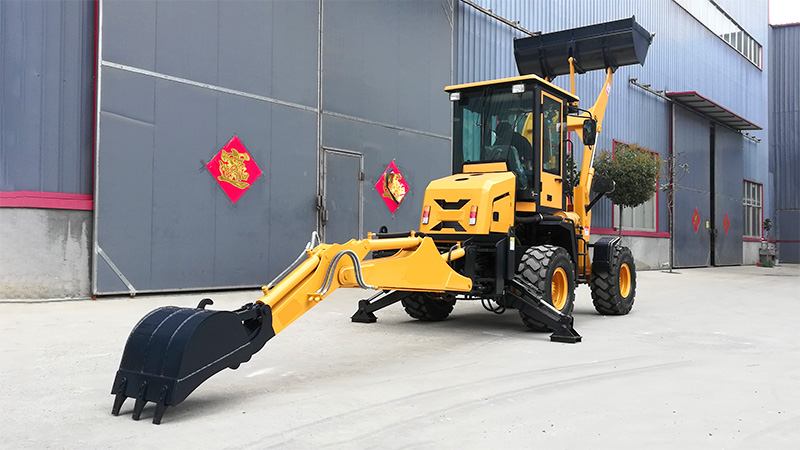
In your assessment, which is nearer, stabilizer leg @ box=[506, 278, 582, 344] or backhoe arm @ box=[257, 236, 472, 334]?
backhoe arm @ box=[257, 236, 472, 334]

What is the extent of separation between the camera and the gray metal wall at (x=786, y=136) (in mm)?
38688

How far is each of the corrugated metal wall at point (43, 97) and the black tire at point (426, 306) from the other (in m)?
5.05

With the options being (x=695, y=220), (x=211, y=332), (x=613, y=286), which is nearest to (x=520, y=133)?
(x=613, y=286)

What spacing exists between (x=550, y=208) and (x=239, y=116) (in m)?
5.89

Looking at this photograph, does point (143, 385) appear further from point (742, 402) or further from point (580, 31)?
point (580, 31)

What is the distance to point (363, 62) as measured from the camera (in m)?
14.0

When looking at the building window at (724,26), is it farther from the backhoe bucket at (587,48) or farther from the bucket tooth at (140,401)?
the bucket tooth at (140,401)

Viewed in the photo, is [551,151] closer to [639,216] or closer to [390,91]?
[390,91]

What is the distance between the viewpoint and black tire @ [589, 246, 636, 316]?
379 inches

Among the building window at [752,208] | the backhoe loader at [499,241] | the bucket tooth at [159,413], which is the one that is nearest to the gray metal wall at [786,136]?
the building window at [752,208]

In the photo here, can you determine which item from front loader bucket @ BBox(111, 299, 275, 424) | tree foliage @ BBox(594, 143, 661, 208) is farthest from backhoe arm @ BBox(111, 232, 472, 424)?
tree foliage @ BBox(594, 143, 661, 208)

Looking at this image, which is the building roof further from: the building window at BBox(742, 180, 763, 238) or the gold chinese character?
the gold chinese character

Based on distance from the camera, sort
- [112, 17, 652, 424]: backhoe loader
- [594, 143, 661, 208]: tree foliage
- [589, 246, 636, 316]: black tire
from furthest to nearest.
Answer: [594, 143, 661, 208]: tree foliage < [589, 246, 636, 316]: black tire < [112, 17, 652, 424]: backhoe loader

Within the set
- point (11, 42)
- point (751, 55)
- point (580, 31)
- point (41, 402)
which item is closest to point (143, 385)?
point (41, 402)
